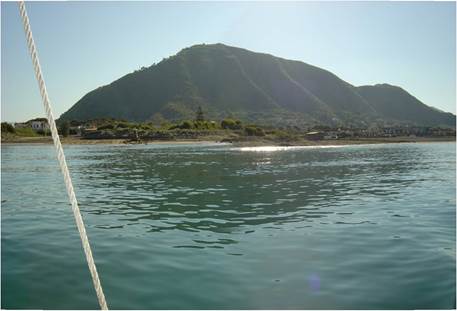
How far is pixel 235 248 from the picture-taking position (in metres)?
13.8

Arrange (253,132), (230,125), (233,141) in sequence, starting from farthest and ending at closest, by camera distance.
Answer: (230,125), (253,132), (233,141)

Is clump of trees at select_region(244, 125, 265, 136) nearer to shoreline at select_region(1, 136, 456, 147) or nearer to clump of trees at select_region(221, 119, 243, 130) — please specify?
shoreline at select_region(1, 136, 456, 147)

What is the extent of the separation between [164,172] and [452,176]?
2689 centimetres

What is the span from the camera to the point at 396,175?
38.2 m

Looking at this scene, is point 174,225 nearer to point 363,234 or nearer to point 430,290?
point 363,234

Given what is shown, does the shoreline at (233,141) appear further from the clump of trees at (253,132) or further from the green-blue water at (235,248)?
the green-blue water at (235,248)

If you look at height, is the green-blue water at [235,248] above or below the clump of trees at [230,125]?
below

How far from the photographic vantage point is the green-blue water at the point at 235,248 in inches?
389

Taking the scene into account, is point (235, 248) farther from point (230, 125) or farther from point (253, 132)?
point (230, 125)

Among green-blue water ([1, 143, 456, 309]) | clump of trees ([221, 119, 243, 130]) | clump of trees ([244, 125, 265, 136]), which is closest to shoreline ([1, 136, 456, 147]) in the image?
clump of trees ([244, 125, 265, 136])

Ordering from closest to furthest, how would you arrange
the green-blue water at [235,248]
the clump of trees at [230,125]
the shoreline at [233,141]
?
the green-blue water at [235,248] → the shoreline at [233,141] → the clump of trees at [230,125]

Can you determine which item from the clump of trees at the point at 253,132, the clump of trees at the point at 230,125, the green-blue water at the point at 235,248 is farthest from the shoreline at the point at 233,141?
the green-blue water at the point at 235,248

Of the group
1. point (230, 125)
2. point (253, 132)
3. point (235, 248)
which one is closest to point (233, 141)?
point (253, 132)

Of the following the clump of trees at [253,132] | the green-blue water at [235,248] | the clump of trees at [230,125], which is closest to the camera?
the green-blue water at [235,248]
